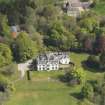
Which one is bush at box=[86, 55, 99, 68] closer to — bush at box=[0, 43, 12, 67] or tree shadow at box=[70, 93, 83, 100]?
tree shadow at box=[70, 93, 83, 100]

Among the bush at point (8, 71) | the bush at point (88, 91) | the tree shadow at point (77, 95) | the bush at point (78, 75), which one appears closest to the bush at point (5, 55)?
the bush at point (8, 71)

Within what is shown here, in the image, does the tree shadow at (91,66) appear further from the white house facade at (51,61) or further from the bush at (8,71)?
the bush at (8,71)

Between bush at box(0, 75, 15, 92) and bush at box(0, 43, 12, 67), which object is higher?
bush at box(0, 43, 12, 67)

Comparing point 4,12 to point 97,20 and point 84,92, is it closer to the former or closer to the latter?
point 97,20

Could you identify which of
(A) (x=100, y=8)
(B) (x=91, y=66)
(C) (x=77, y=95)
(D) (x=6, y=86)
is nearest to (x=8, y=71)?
(D) (x=6, y=86)

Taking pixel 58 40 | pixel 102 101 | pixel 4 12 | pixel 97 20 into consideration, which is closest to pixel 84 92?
pixel 102 101

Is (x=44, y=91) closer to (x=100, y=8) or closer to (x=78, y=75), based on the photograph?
(x=78, y=75)

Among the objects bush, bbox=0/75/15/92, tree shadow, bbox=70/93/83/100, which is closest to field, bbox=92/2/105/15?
tree shadow, bbox=70/93/83/100

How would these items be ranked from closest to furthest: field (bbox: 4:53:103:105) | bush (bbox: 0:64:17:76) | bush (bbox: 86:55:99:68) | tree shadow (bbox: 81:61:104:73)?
field (bbox: 4:53:103:105), bush (bbox: 0:64:17:76), tree shadow (bbox: 81:61:104:73), bush (bbox: 86:55:99:68)
